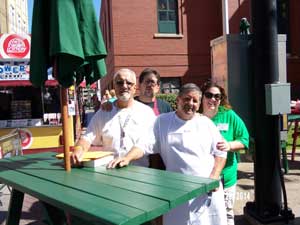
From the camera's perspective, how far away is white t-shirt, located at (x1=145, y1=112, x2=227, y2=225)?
290cm

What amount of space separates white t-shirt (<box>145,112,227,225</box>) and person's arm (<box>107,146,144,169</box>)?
0.20 meters

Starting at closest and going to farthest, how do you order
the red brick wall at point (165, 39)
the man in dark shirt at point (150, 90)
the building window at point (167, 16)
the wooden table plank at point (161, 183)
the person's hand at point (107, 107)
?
1. the wooden table plank at point (161, 183)
2. the person's hand at point (107, 107)
3. the man in dark shirt at point (150, 90)
4. the red brick wall at point (165, 39)
5. the building window at point (167, 16)

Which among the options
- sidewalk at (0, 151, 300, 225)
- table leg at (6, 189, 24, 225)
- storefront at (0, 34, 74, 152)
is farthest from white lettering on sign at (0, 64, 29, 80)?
table leg at (6, 189, 24, 225)

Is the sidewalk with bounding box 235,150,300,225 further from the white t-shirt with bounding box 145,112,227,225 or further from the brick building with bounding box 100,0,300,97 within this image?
the brick building with bounding box 100,0,300,97

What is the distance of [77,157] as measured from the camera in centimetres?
303

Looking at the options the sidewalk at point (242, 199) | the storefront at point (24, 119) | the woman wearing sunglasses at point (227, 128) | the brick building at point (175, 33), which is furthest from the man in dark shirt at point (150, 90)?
the brick building at point (175, 33)

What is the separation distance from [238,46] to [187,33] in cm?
1374

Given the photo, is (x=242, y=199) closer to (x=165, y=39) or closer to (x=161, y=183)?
(x=161, y=183)

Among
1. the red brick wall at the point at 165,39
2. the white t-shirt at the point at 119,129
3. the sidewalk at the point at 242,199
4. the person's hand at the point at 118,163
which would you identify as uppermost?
the red brick wall at the point at 165,39

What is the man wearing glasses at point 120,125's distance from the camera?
3.21m

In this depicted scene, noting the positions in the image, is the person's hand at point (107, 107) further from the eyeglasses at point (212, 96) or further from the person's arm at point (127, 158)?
the eyeglasses at point (212, 96)

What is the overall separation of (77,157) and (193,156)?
89 centimetres

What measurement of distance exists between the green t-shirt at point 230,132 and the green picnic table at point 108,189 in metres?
1.01

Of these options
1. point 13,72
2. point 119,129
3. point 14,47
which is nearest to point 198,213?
point 119,129
